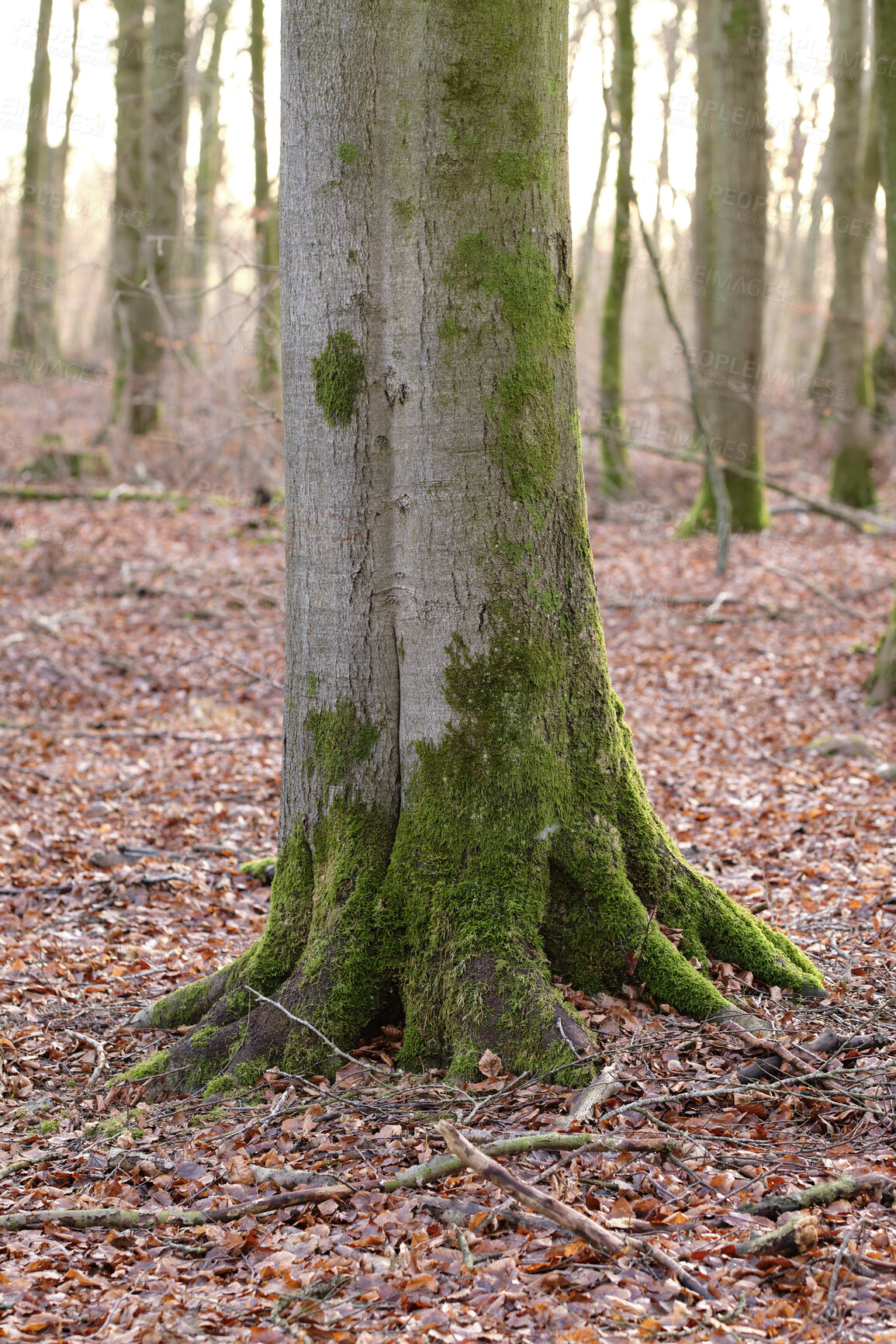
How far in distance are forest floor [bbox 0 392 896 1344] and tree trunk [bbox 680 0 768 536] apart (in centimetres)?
524

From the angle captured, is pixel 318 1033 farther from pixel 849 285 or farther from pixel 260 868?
pixel 849 285

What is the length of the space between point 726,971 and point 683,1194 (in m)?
1.15

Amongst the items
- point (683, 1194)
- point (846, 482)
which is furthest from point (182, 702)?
point (846, 482)

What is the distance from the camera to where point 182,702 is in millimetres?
9352

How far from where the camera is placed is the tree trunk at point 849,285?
15.1m

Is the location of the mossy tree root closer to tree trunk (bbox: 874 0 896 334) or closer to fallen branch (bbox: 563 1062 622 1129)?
fallen branch (bbox: 563 1062 622 1129)

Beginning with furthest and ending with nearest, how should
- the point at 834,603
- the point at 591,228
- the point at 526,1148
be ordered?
the point at 591,228
the point at 834,603
the point at 526,1148

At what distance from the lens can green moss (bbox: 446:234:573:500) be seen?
3355 millimetres

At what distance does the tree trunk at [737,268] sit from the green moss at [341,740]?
36.9 feet

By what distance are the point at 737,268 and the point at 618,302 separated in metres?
3.75

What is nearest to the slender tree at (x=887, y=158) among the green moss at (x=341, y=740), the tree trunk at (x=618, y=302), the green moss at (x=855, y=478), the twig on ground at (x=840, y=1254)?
the green moss at (x=341, y=740)

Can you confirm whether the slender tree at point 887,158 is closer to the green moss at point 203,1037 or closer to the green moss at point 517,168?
the green moss at point 517,168

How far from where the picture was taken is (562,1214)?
255cm

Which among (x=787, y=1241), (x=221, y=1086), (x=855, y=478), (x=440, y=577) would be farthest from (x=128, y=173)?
(x=787, y=1241)
